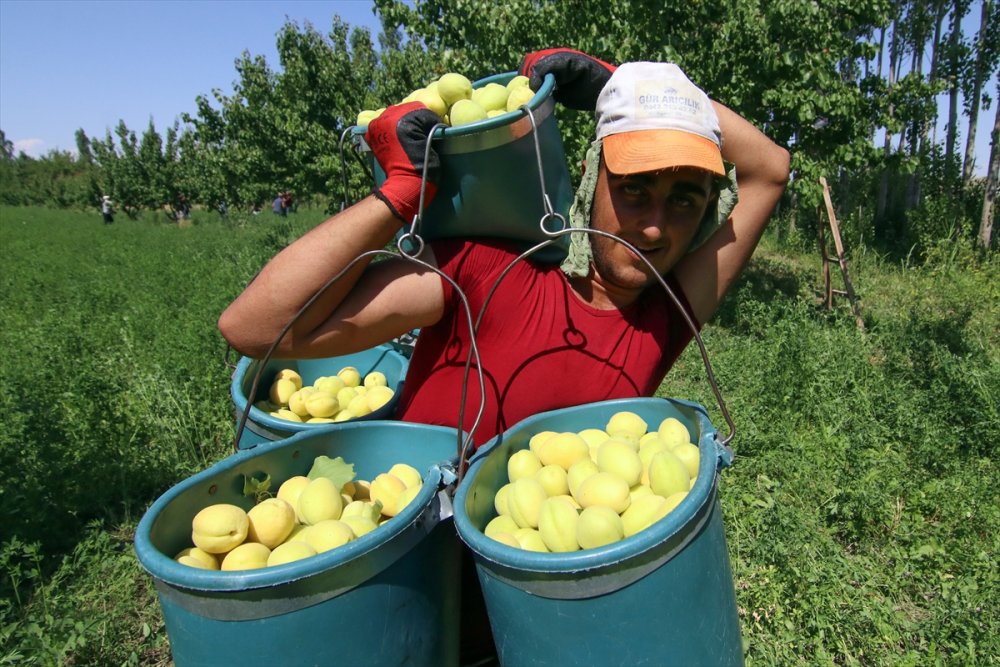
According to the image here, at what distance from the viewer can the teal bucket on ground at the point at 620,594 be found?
980 mm

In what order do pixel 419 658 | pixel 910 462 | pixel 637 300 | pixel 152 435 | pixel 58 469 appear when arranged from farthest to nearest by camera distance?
1. pixel 152 435
2. pixel 910 462
3. pixel 58 469
4. pixel 637 300
5. pixel 419 658

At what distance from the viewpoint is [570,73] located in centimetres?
162

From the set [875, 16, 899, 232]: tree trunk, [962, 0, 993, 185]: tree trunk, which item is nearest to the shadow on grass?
[875, 16, 899, 232]: tree trunk

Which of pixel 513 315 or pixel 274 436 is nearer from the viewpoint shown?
pixel 513 315

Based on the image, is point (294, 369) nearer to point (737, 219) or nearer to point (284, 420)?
point (284, 420)

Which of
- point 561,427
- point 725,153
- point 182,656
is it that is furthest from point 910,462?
point 182,656

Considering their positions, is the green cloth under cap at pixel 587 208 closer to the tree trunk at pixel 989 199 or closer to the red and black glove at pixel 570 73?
the red and black glove at pixel 570 73

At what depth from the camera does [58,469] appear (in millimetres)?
3438

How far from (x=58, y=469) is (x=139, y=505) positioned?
1.47 ft

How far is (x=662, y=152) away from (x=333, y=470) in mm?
971

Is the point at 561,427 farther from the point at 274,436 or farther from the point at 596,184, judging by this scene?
the point at 274,436

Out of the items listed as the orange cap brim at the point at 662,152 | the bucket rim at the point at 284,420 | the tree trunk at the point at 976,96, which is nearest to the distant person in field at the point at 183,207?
the tree trunk at the point at 976,96

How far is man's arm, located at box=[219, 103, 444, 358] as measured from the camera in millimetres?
1399

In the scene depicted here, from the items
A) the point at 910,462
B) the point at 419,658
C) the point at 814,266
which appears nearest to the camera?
the point at 419,658
